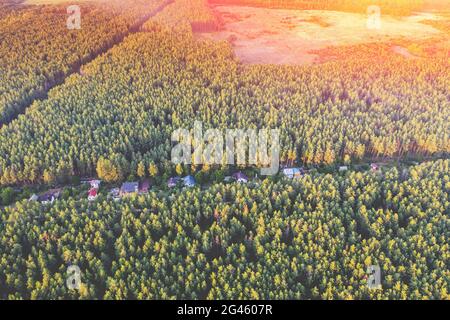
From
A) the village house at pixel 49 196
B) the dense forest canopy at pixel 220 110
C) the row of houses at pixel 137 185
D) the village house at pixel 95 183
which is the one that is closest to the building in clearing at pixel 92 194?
the row of houses at pixel 137 185

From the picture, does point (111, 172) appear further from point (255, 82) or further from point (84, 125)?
point (255, 82)

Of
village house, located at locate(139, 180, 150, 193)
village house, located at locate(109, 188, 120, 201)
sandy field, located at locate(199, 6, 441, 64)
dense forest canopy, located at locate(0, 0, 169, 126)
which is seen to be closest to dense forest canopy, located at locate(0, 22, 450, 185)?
village house, located at locate(139, 180, 150, 193)

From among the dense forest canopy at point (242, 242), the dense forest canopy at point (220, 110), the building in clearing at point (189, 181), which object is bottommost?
the dense forest canopy at point (242, 242)

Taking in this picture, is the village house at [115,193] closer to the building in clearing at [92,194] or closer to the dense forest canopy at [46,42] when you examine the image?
the building in clearing at [92,194]

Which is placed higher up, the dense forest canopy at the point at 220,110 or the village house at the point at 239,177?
the dense forest canopy at the point at 220,110

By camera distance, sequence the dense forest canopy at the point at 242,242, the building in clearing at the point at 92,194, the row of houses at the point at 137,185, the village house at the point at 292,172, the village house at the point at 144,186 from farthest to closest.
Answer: the village house at the point at 292,172 → the village house at the point at 144,186 → the row of houses at the point at 137,185 → the building in clearing at the point at 92,194 → the dense forest canopy at the point at 242,242

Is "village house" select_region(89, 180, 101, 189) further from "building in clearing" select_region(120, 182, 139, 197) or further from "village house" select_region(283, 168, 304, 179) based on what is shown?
"village house" select_region(283, 168, 304, 179)
